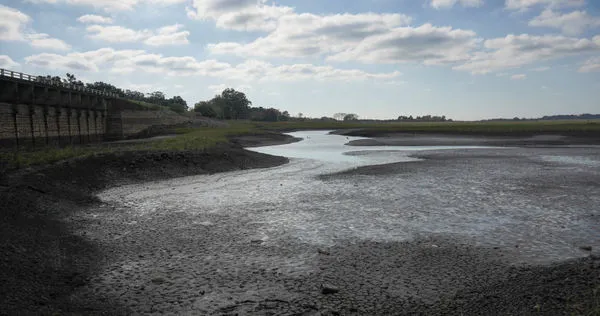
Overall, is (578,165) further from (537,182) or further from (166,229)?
(166,229)

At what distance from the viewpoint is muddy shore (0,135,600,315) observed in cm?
823

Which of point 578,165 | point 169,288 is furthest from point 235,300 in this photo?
point 578,165

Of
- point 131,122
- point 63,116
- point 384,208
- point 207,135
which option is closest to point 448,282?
point 384,208

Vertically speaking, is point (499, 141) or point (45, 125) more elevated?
point (45, 125)

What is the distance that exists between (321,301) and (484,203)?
1346 centimetres

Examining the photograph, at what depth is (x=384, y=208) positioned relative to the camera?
1828cm

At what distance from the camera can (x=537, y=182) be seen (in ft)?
83.6

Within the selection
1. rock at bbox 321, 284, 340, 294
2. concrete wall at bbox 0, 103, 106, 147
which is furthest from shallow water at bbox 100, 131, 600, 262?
concrete wall at bbox 0, 103, 106, 147

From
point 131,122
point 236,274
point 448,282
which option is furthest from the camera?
point 131,122

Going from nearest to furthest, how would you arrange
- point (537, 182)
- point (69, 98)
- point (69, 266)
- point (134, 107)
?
point (69, 266)
point (537, 182)
point (69, 98)
point (134, 107)

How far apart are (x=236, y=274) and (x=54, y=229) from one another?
24.8 ft

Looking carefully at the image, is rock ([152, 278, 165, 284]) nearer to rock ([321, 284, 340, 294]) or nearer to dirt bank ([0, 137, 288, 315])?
dirt bank ([0, 137, 288, 315])

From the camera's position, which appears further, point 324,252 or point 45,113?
point 45,113

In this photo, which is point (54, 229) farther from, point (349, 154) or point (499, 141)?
point (499, 141)
